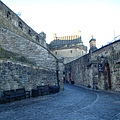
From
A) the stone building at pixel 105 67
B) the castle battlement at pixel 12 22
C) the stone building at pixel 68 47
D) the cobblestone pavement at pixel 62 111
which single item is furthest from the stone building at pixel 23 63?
the stone building at pixel 68 47

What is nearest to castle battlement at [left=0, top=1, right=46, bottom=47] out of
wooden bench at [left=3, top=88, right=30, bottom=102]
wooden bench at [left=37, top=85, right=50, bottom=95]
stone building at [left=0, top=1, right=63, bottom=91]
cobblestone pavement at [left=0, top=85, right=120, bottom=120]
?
stone building at [left=0, top=1, right=63, bottom=91]

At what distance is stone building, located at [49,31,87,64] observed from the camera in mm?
46562

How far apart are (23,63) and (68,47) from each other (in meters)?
35.3

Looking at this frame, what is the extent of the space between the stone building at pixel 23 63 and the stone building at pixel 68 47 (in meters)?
26.3

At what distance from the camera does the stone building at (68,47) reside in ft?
153

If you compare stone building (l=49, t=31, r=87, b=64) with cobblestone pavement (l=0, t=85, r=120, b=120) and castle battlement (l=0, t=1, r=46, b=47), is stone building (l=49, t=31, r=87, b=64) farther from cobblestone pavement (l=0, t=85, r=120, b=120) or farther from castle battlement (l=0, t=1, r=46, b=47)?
cobblestone pavement (l=0, t=85, r=120, b=120)

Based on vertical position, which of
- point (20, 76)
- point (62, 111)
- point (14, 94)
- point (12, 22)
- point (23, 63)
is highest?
point (12, 22)

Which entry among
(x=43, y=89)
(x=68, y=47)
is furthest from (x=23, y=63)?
(x=68, y=47)

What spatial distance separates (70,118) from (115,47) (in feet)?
33.2

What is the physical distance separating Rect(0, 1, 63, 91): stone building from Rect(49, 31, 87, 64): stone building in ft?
→ 86.2

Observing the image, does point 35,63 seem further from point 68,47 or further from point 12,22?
point 68,47

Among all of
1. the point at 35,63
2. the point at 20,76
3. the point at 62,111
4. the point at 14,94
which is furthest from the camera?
the point at 35,63

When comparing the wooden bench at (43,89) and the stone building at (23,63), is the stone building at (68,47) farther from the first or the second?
the wooden bench at (43,89)

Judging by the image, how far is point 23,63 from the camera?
12883 mm
